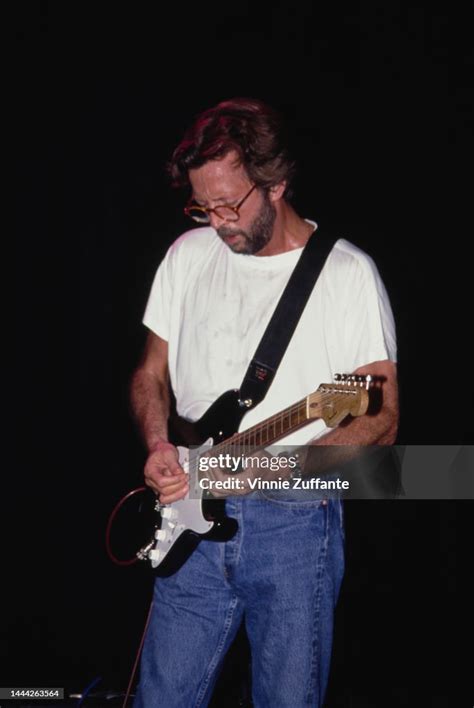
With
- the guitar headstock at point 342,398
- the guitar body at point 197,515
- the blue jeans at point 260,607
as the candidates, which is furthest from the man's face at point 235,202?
the blue jeans at point 260,607

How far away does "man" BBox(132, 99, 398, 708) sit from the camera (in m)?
1.86

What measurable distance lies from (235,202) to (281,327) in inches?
15.9

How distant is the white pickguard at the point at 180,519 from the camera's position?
1.94 metres

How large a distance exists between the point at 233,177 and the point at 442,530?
1.83 m

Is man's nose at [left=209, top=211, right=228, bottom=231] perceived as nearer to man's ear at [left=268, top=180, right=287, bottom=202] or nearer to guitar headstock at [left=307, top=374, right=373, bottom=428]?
man's ear at [left=268, top=180, right=287, bottom=202]

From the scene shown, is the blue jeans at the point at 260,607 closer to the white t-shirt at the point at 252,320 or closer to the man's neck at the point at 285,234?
the white t-shirt at the point at 252,320

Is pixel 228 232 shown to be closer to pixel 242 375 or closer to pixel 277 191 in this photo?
pixel 277 191

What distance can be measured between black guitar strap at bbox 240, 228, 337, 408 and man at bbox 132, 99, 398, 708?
30 mm

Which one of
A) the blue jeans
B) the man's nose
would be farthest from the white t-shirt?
the blue jeans

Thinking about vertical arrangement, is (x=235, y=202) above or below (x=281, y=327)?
above

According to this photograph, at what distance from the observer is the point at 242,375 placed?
2053mm

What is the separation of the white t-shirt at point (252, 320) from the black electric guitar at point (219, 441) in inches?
2.3

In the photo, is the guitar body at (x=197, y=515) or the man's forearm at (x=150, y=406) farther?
the man's forearm at (x=150, y=406)

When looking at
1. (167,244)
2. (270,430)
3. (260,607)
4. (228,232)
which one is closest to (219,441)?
(270,430)
